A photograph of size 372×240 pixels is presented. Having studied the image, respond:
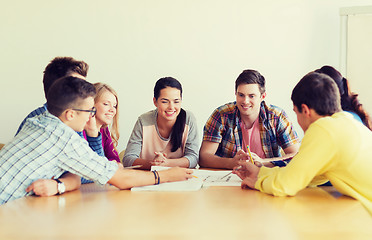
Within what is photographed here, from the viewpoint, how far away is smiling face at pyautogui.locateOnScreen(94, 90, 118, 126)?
2809mm

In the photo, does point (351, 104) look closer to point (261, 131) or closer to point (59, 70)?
point (261, 131)

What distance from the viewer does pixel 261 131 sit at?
2.89m

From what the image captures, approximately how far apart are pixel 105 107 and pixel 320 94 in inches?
59.4

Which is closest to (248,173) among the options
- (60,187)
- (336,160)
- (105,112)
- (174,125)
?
(336,160)

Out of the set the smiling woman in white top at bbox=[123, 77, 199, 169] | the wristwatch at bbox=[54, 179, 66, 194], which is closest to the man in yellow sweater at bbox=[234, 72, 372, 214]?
the wristwatch at bbox=[54, 179, 66, 194]

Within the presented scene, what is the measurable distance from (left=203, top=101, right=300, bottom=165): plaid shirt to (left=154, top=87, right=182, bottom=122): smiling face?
0.83 feet

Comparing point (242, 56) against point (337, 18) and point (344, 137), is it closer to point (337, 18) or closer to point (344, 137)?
point (337, 18)

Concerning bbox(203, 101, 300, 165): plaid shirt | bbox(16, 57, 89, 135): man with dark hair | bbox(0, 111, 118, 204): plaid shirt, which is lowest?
bbox(203, 101, 300, 165): plaid shirt

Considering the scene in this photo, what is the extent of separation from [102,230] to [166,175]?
723 mm

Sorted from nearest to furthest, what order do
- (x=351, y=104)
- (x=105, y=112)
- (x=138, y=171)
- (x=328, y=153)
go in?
(x=328, y=153), (x=138, y=171), (x=351, y=104), (x=105, y=112)

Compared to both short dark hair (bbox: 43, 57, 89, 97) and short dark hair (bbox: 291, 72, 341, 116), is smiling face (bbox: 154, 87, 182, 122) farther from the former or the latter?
short dark hair (bbox: 291, 72, 341, 116)

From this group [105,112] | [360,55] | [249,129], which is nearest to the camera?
[105,112]

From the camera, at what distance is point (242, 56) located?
14.8 ft

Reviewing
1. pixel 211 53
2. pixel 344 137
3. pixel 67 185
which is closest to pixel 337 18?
pixel 211 53
